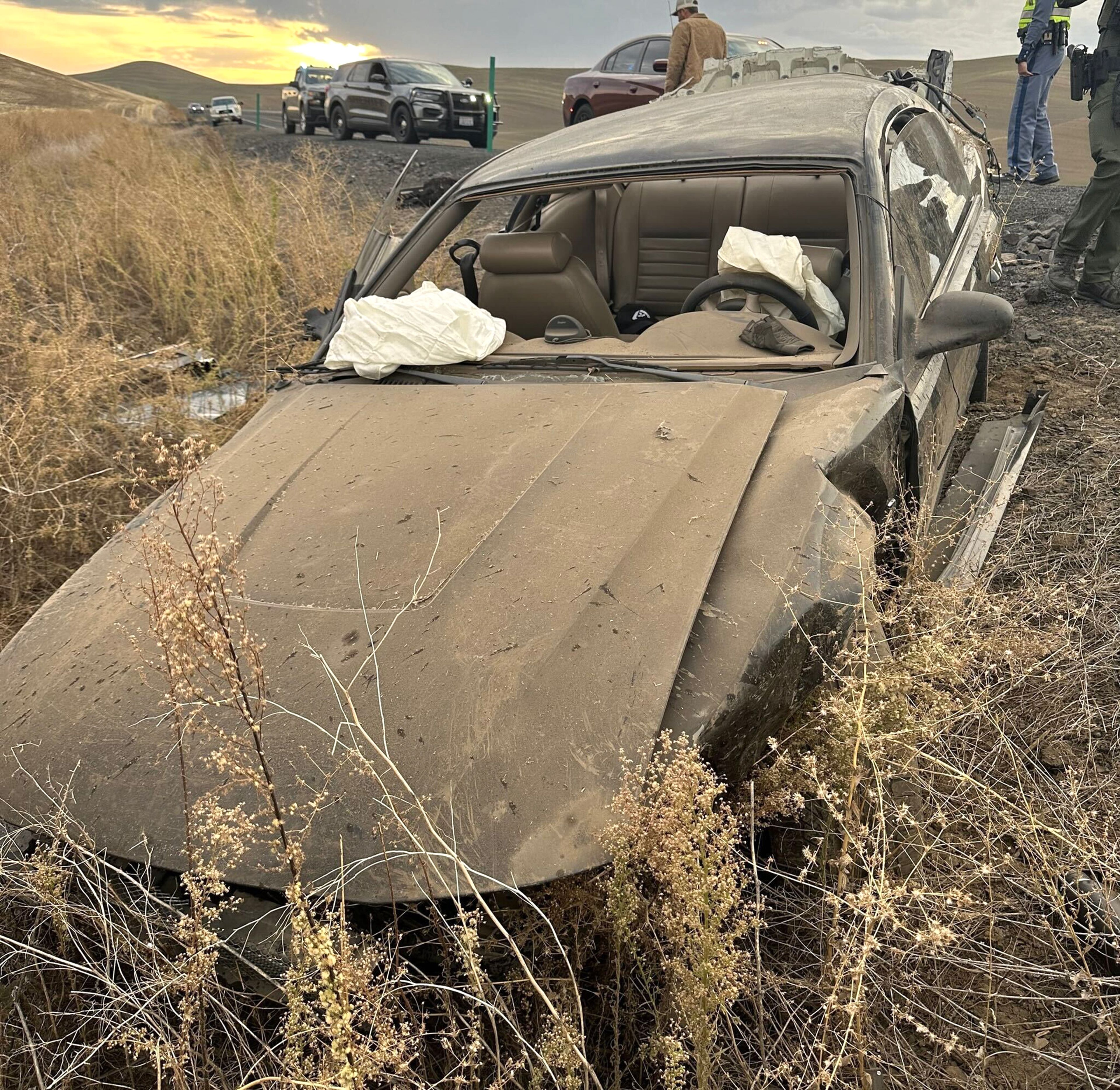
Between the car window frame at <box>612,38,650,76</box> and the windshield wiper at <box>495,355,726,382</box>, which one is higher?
the car window frame at <box>612,38,650,76</box>

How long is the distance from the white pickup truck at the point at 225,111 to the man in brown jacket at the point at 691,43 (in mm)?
24735

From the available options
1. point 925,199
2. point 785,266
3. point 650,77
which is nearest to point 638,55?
point 650,77

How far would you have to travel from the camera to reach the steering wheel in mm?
2875

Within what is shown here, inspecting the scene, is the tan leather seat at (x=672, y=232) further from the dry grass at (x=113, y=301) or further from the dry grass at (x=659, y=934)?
the dry grass at (x=659, y=934)

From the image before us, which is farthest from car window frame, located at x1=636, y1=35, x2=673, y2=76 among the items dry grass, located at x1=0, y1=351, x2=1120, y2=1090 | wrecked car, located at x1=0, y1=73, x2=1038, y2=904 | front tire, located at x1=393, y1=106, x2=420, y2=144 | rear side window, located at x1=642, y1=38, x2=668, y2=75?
dry grass, located at x1=0, y1=351, x2=1120, y2=1090

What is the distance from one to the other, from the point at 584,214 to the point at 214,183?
5631mm

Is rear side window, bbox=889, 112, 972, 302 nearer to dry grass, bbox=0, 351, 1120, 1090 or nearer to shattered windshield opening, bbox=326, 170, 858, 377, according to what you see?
shattered windshield opening, bbox=326, 170, 858, 377

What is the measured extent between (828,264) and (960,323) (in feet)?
2.00

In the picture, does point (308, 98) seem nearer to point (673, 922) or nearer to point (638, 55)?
point (638, 55)

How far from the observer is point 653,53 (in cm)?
1334

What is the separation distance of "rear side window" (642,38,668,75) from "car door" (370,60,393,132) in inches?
199

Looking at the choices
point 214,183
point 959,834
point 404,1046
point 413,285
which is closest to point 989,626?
point 959,834

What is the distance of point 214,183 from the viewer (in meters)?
8.17

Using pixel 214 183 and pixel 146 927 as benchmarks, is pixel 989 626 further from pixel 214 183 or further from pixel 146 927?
pixel 214 183
